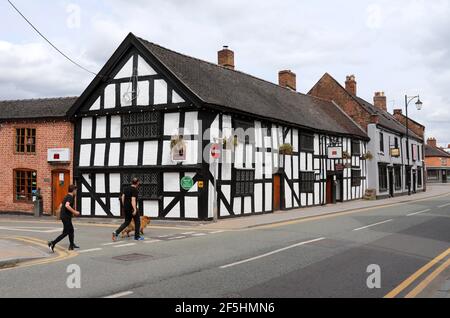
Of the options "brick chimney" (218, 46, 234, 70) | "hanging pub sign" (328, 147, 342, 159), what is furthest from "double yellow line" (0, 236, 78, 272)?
"hanging pub sign" (328, 147, 342, 159)

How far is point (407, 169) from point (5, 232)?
39076 mm

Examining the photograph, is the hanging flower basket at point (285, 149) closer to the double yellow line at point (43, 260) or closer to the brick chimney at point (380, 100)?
the double yellow line at point (43, 260)

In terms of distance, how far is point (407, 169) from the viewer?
4431 centimetres

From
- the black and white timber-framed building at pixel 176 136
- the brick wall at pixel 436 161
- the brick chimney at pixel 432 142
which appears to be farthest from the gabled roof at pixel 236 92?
the brick chimney at pixel 432 142

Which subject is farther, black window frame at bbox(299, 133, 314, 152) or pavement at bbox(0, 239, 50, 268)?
black window frame at bbox(299, 133, 314, 152)

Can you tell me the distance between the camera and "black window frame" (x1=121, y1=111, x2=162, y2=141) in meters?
19.4

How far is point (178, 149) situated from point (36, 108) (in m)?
9.95

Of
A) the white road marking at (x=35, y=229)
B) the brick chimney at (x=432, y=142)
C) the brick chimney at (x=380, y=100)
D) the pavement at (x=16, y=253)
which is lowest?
the white road marking at (x=35, y=229)

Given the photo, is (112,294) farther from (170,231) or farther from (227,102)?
(227,102)

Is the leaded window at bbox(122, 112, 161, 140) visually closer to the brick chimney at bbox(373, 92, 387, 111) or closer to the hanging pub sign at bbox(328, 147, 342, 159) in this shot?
the hanging pub sign at bbox(328, 147, 342, 159)

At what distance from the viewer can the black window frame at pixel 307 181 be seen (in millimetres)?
25234

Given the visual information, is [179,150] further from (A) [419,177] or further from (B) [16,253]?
(A) [419,177]

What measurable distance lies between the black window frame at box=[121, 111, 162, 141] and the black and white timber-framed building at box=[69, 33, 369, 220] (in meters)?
0.04
